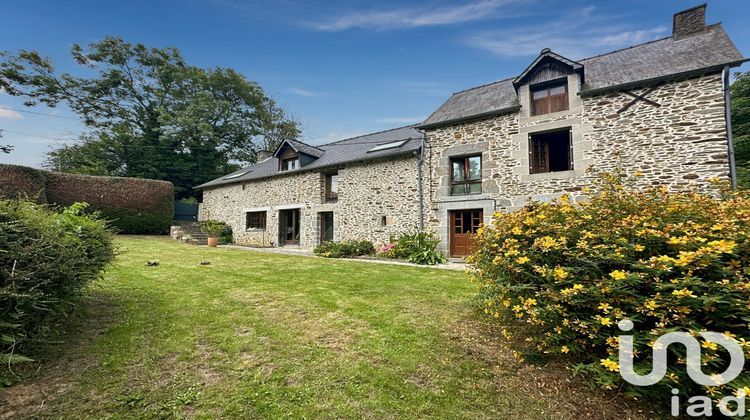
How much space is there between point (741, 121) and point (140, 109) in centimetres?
4346

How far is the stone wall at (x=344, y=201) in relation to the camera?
12867 millimetres

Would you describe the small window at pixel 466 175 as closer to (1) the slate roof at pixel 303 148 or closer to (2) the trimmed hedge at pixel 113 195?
(1) the slate roof at pixel 303 148

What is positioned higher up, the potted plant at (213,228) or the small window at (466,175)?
the small window at (466,175)

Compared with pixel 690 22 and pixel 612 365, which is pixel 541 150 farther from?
pixel 612 365

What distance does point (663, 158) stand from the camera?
869cm

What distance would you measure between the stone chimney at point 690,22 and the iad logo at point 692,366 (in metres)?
13.2

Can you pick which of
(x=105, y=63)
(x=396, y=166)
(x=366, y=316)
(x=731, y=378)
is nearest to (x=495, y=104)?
(x=396, y=166)

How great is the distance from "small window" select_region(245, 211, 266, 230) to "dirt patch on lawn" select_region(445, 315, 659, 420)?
1667cm

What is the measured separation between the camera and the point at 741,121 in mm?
17609

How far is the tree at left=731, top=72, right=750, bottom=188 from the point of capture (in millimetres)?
16031

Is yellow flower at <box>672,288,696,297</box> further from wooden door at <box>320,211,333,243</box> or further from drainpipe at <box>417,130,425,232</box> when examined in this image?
wooden door at <box>320,211,333,243</box>

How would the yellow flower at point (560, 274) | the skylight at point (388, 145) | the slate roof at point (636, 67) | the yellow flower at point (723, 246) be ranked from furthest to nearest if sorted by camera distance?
the skylight at point (388, 145), the slate roof at point (636, 67), the yellow flower at point (560, 274), the yellow flower at point (723, 246)

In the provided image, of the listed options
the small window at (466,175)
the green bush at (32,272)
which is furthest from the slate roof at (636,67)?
the green bush at (32,272)

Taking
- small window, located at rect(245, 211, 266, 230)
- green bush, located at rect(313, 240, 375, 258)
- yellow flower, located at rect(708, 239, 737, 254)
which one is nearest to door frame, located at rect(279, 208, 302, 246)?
small window, located at rect(245, 211, 266, 230)
